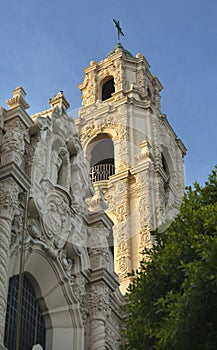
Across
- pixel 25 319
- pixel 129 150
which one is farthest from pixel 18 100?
pixel 129 150

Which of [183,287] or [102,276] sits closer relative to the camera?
[183,287]

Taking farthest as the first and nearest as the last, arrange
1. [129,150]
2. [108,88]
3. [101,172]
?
1. [108,88]
2. [101,172]
3. [129,150]

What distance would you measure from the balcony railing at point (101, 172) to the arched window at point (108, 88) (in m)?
6.45

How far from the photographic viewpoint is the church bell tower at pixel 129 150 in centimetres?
3155

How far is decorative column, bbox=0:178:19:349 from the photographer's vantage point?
16.8 m

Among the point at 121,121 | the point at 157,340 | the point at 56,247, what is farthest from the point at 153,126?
the point at 157,340

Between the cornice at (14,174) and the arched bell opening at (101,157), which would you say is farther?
the arched bell opening at (101,157)

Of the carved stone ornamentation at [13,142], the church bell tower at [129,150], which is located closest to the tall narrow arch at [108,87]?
the church bell tower at [129,150]

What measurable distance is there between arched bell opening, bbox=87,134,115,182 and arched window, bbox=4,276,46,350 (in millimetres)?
15504

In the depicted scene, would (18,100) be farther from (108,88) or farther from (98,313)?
(108,88)

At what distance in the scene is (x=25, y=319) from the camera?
19578mm

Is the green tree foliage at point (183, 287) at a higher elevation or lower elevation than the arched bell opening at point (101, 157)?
lower

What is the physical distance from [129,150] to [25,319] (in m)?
16.7

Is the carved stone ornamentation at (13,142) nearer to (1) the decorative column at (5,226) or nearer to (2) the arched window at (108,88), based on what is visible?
(1) the decorative column at (5,226)
